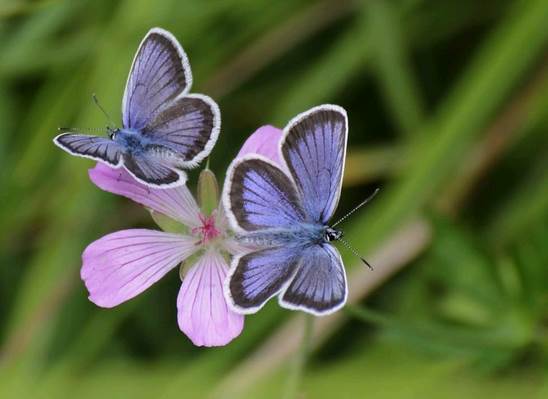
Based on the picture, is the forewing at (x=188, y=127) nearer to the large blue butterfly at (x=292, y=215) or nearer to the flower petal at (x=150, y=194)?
the large blue butterfly at (x=292, y=215)

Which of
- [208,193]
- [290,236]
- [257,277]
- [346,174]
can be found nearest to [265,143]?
[208,193]

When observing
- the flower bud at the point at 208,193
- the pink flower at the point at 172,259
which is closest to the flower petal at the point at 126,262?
the pink flower at the point at 172,259

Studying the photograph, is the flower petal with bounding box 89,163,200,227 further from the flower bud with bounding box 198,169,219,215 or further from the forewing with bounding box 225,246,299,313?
the forewing with bounding box 225,246,299,313

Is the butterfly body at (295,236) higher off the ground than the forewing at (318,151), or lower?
lower

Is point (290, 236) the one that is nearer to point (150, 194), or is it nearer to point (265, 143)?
point (265, 143)

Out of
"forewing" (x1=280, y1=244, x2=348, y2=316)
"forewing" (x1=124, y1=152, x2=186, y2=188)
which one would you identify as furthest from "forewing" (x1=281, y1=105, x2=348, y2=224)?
"forewing" (x1=124, y1=152, x2=186, y2=188)

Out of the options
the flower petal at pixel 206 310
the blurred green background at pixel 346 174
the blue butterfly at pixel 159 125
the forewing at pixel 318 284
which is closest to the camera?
the forewing at pixel 318 284

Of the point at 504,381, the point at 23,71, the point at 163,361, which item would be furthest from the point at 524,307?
the point at 23,71
